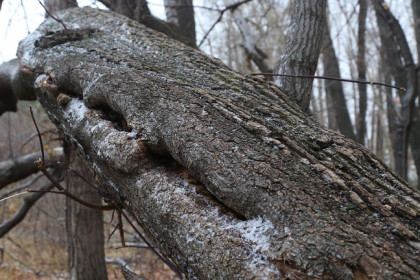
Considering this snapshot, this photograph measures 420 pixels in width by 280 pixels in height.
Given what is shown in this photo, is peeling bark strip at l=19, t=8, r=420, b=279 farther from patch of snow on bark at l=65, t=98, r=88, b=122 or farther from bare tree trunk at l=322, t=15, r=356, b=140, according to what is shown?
bare tree trunk at l=322, t=15, r=356, b=140

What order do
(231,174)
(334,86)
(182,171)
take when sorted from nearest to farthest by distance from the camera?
1. (231,174)
2. (182,171)
3. (334,86)

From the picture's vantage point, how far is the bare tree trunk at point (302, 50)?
221 centimetres

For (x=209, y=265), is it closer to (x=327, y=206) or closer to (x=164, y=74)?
(x=327, y=206)

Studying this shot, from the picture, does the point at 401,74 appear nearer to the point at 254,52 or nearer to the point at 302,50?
the point at 254,52

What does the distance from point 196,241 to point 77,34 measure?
66.8 inches

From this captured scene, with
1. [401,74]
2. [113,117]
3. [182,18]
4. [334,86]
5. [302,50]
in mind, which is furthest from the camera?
[334,86]

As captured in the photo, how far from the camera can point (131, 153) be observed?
4.79ft

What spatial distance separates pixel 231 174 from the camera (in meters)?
1.24

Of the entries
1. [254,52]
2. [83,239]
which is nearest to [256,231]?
[83,239]

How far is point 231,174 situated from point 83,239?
129 inches

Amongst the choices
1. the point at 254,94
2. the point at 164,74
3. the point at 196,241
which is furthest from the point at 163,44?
the point at 196,241

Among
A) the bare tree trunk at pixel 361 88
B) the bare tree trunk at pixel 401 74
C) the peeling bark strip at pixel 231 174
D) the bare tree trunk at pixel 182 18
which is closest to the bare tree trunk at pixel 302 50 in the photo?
the peeling bark strip at pixel 231 174

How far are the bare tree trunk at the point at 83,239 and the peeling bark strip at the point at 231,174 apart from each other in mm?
2265

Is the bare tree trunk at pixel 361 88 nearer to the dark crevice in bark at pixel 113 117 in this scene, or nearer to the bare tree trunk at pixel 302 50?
the bare tree trunk at pixel 302 50
